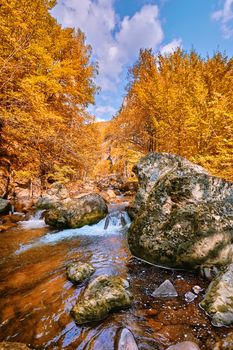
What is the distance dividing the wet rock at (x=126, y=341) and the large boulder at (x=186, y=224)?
74.7 inches

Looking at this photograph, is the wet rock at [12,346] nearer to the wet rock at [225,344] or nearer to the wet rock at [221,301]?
the wet rock at [225,344]

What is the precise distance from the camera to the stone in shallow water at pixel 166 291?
332 centimetres

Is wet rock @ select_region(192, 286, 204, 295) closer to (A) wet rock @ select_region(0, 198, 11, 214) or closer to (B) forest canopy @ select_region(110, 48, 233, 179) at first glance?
(B) forest canopy @ select_region(110, 48, 233, 179)

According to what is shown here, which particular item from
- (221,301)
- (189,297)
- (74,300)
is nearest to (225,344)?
(221,301)

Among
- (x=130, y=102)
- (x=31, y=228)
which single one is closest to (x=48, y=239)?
(x=31, y=228)

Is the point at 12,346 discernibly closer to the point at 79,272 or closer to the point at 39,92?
the point at 79,272

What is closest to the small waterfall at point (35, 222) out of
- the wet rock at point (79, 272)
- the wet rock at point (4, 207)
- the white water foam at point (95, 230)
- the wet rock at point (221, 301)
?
the wet rock at point (4, 207)

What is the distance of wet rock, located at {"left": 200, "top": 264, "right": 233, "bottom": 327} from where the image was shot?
2.62m

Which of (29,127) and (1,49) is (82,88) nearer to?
(1,49)

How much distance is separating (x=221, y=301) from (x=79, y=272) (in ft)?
7.87

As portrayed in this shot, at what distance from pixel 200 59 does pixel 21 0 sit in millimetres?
11160

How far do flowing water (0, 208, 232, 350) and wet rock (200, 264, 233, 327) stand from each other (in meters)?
0.11

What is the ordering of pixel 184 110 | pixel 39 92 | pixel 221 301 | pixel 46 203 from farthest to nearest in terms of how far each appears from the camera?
pixel 46 203 → pixel 184 110 → pixel 39 92 → pixel 221 301

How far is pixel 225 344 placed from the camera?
225 cm
